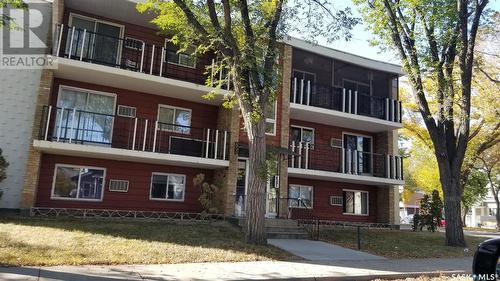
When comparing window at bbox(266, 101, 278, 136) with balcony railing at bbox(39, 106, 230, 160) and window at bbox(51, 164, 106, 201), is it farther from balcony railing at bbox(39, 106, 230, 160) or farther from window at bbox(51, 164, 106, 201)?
window at bbox(51, 164, 106, 201)

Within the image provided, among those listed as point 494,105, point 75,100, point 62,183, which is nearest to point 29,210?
point 62,183

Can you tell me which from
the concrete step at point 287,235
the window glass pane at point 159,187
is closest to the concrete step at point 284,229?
the concrete step at point 287,235

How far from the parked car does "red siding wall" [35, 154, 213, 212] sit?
1359cm

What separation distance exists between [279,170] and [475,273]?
13.3m

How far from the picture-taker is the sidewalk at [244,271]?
780 cm

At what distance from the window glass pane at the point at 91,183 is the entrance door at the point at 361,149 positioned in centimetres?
1207

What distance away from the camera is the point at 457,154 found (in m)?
16.7


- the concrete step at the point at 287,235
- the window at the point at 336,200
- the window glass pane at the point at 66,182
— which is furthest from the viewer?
the window at the point at 336,200

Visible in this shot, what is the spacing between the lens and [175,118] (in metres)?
17.8

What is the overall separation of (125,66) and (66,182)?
4.98m

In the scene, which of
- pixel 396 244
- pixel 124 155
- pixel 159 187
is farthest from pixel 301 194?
pixel 124 155

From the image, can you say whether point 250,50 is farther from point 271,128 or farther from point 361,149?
point 361,149

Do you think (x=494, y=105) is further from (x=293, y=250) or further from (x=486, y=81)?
(x=293, y=250)

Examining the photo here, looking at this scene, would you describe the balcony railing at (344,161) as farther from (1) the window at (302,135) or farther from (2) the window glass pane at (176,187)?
(2) the window glass pane at (176,187)
